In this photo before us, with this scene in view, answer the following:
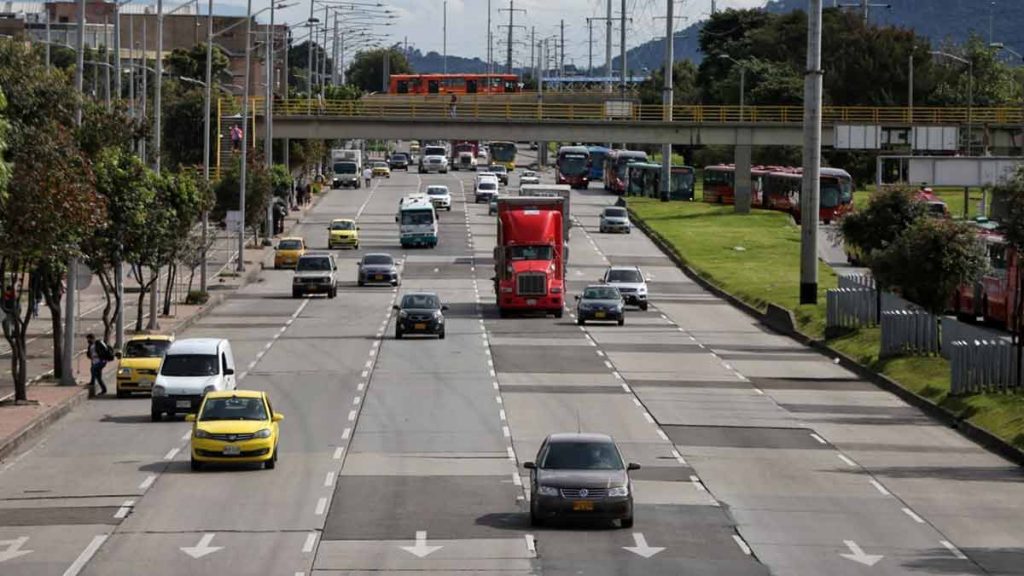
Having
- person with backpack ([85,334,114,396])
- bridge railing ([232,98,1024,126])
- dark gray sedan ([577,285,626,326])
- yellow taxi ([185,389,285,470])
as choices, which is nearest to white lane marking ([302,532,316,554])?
yellow taxi ([185,389,285,470])

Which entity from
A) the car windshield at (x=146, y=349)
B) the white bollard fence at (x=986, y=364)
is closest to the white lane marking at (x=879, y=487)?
the white bollard fence at (x=986, y=364)

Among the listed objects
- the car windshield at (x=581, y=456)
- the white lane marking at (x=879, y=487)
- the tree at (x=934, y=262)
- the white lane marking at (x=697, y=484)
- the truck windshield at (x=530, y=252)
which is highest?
the tree at (x=934, y=262)

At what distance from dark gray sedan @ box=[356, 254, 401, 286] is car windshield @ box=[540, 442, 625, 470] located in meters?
54.7

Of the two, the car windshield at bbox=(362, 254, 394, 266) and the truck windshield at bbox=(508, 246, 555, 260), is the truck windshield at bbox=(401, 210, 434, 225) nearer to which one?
the car windshield at bbox=(362, 254, 394, 266)

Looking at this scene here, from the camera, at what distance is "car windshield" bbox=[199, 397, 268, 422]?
34562 millimetres

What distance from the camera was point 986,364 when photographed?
4434 cm

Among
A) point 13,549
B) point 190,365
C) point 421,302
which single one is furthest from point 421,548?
point 421,302

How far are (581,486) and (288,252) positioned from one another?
Result: 65453 millimetres

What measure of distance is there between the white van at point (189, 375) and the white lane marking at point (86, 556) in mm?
14345

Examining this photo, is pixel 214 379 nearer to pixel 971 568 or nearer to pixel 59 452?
pixel 59 452

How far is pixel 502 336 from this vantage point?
205ft

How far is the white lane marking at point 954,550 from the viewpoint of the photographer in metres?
26.5

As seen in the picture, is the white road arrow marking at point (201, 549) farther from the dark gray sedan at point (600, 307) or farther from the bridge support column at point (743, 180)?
the bridge support column at point (743, 180)

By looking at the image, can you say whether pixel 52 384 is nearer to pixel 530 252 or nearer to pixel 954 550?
pixel 530 252
